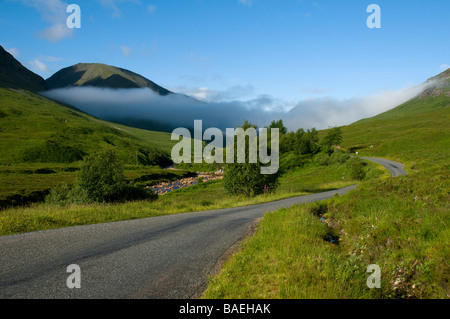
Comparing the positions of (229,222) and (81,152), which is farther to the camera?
(81,152)

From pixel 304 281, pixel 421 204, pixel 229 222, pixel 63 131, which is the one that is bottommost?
pixel 229 222

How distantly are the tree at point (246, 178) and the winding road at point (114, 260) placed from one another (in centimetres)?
2181

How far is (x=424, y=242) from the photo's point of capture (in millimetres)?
7961

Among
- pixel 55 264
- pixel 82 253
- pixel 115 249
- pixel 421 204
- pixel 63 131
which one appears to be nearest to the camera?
pixel 55 264

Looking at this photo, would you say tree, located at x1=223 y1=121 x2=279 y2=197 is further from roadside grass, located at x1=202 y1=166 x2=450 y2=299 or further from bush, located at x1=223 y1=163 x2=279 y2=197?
roadside grass, located at x1=202 y1=166 x2=450 y2=299

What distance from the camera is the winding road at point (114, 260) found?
20.7 feet

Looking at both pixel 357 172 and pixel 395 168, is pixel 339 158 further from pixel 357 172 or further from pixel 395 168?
pixel 395 168

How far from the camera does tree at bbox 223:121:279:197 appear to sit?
114 feet

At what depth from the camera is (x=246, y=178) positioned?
115 ft

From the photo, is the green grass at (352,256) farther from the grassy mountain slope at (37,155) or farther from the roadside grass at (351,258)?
the grassy mountain slope at (37,155)

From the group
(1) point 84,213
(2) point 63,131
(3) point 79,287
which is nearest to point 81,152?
(2) point 63,131

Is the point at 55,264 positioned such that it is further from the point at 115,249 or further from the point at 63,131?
the point at 63,131
